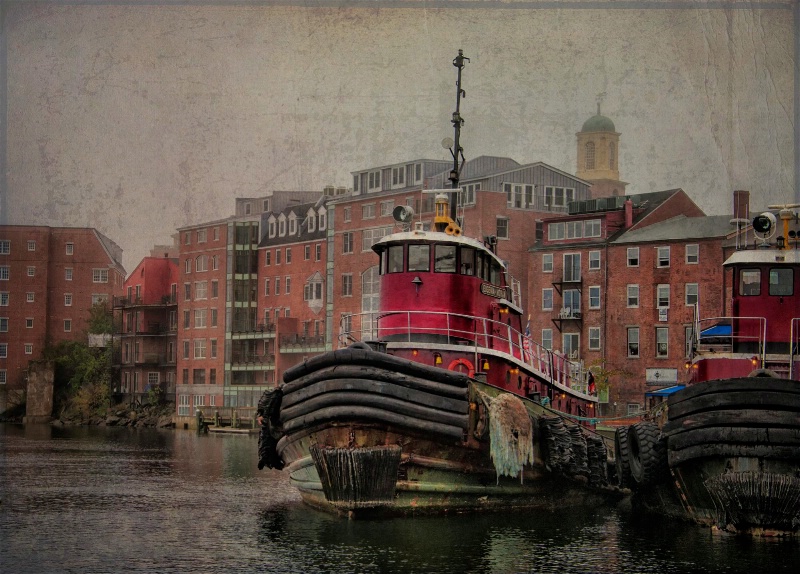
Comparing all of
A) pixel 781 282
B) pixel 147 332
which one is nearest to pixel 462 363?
pixel 781 282

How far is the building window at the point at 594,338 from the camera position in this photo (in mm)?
76500

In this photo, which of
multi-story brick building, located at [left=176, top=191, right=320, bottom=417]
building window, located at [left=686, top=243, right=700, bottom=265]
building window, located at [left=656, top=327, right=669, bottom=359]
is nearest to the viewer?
building window, located at [left=686, top=243, right=700, bottom=265]

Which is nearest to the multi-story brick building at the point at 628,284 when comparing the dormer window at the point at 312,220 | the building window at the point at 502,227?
the building window at the point at 502,227

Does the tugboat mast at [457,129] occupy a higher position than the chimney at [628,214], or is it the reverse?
the chimney at [628,214]

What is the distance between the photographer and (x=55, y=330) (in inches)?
4294

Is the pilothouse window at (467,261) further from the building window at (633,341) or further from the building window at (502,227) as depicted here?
the building window at (502,227)

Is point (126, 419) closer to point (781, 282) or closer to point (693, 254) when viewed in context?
point (693, 254)

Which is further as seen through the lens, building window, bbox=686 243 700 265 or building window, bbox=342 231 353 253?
building window, bbox=342 231 353 253

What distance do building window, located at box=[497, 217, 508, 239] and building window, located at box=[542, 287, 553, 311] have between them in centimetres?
687

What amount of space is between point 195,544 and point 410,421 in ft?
18.9

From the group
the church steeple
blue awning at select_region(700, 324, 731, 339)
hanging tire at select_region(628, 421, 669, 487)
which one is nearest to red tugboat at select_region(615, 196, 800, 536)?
hanging tire at select_region(628, 421, 669, 487)

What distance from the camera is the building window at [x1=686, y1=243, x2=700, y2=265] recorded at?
7212 centimetres

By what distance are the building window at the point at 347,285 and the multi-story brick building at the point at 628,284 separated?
20.1m

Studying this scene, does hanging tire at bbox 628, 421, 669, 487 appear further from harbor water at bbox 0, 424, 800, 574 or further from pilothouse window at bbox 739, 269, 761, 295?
pilothouse window at bbox 739, 269, 761, 295
